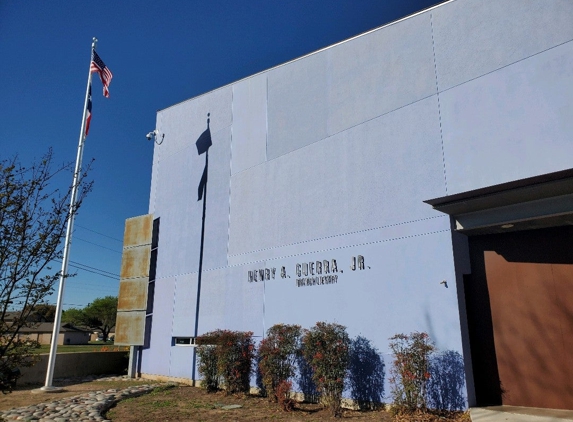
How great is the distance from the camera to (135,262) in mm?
18047

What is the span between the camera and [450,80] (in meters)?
9.92

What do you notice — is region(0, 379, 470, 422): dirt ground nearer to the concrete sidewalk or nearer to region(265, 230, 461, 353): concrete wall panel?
the concrete sidewalk

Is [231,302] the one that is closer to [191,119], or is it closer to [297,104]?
[297,104]

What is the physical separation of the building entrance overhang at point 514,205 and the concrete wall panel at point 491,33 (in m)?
2.99

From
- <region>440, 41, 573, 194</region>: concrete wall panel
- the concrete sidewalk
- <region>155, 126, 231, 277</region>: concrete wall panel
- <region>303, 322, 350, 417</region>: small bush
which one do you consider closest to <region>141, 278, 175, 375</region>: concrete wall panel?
<region>155, 126, 231, 277</region>: concrete wall panel

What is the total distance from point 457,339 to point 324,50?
8.97m

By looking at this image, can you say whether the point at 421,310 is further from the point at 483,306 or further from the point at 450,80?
the point at 450,80

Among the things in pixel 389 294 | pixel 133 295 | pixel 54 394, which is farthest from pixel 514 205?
pixel 133 295

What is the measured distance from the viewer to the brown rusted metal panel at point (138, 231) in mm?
18203

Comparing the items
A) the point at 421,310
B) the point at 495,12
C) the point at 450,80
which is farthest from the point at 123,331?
the point at 495,12

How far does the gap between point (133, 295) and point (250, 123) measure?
848 centimetres

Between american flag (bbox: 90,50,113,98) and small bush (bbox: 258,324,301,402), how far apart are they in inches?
440

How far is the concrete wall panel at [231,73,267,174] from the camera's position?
14.7 meters

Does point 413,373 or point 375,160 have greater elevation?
point 375,160
